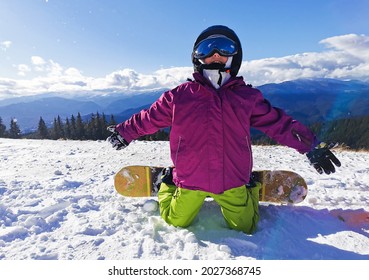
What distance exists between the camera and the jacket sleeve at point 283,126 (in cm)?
350

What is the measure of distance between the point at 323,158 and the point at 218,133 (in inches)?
50.9

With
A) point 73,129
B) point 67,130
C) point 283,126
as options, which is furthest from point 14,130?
point 283,126

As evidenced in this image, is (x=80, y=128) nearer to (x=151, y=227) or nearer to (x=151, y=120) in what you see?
(x=151, y=120)

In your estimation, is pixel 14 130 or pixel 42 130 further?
pixel 42 130

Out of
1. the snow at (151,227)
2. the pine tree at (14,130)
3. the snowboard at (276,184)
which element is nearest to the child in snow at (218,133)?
the snow at (151,227)

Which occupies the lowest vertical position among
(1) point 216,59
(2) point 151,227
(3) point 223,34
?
(2) point 151,227

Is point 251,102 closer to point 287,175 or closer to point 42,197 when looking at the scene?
point 287,175

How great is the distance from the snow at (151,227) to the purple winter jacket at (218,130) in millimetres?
584

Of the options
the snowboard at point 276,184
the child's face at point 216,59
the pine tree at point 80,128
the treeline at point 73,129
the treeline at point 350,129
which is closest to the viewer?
the child's face at point 216,59

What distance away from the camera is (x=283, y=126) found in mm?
3553

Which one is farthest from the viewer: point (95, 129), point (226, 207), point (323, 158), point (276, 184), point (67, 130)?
point (67, 130)

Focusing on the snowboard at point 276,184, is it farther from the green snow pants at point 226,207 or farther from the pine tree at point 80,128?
the pine tree at point 80,128
